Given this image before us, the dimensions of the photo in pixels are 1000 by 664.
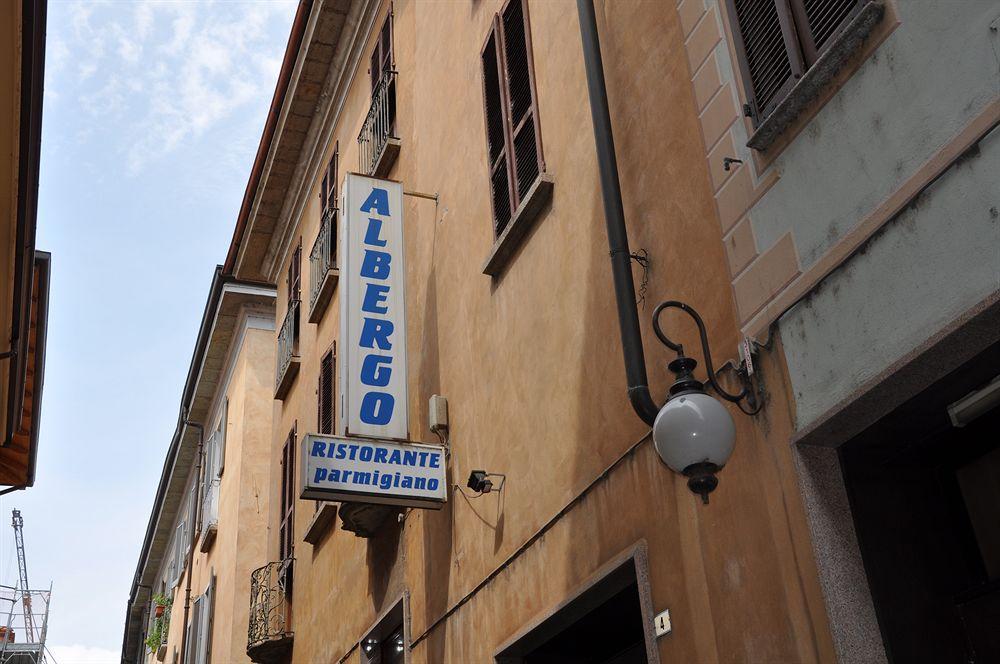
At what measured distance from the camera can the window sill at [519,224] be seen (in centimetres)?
754

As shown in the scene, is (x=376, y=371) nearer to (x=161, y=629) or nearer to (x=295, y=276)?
(x=295, y=276)

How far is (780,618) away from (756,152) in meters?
2.19

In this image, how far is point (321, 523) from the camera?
12.5 meters

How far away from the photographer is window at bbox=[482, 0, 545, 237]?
8164 millimetres

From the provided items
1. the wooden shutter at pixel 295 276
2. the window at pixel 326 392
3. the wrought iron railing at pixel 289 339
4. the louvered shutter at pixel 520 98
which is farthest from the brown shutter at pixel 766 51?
the wooden shutter at pixel 295 276

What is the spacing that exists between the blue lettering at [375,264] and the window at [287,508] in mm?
5820

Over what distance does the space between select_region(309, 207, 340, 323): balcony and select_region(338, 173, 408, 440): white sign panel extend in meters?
3.27

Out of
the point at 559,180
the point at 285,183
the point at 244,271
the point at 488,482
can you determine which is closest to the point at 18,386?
the point at 488,482

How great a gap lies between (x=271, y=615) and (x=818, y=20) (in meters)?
11.5

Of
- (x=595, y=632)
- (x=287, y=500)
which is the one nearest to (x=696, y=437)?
(x=595, y=632)

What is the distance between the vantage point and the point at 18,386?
9.95 m

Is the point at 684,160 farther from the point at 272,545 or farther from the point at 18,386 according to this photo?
the point at 272,545

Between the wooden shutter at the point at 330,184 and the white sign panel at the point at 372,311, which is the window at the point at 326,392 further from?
the white sign panel at the point at 372,311

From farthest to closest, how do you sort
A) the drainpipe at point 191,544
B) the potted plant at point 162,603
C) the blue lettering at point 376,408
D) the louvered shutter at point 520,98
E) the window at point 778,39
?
the potted plant at point 162,603 < the drainpipe at point 191,544 < the blue lettering at point 376,408 < the louvered shutter at point 520,98 < the window at point 778,39
